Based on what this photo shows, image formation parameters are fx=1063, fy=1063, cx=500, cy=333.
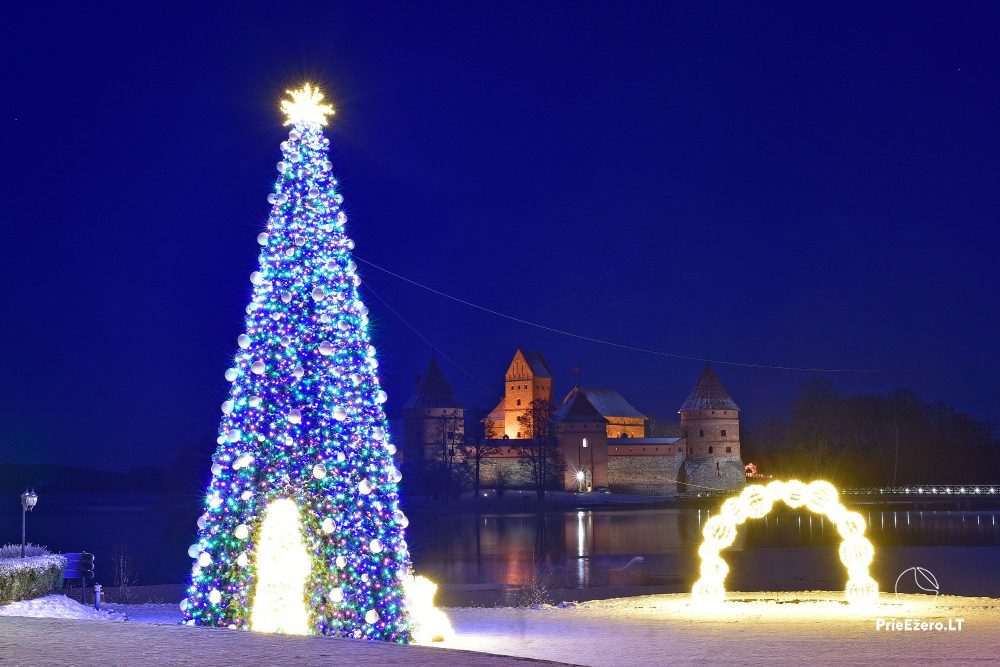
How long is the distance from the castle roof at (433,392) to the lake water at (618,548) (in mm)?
17311

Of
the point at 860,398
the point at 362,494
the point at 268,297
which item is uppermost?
the point at 860,398

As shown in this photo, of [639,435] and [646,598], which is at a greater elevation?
[639,435]

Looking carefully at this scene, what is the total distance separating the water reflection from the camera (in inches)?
810

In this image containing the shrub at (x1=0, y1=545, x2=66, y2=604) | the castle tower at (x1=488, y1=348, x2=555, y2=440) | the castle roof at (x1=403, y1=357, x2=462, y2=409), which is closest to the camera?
the shrub at (x1=0, y1=545, x2=66, y2=604)

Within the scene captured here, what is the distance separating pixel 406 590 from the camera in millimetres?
8531

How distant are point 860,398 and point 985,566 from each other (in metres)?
38.1

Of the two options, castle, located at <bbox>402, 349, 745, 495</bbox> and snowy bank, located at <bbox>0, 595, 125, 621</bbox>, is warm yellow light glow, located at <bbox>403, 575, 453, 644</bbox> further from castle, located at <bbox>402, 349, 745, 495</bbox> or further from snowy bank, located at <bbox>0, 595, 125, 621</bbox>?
castle, located at <bbox>402, 349, 745, 495</bbox>

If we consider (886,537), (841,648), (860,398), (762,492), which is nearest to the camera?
(841,648)

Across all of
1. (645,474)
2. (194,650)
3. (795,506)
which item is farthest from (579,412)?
(194,650)

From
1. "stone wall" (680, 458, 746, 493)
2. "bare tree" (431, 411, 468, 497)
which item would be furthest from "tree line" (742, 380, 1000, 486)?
"bare tree" (431, 411, 468, 497)

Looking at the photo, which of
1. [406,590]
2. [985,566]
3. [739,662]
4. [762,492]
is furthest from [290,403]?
[985,566]

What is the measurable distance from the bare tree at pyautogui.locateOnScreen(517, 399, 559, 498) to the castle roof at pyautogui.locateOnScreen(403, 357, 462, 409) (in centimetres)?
549

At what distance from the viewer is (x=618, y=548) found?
89.1 ft

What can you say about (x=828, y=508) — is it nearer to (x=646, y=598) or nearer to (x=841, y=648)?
(x=646, y=598)
